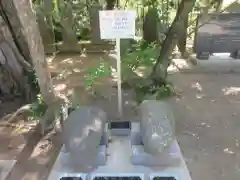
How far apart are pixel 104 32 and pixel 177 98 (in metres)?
1.58

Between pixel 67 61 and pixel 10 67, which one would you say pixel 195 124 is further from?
pixel 67 61

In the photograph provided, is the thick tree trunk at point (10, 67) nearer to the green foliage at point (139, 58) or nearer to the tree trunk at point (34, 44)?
the tree trunk at point (34, 44)

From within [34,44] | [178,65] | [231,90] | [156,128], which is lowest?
[231,90]

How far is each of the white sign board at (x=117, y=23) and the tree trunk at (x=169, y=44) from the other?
1.06 metres

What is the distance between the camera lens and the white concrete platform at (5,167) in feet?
→ 9.33

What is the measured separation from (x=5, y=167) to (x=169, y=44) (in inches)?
103

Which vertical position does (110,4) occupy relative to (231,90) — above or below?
above

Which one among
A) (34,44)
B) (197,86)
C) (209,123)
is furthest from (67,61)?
(209,123)

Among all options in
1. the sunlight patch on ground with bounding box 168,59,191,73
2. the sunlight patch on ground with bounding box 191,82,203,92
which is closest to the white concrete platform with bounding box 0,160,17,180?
the sunlight patch on ground with bounding box 191,82,203,92

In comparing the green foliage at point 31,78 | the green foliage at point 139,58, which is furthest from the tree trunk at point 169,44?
the green foliage at point 31,78

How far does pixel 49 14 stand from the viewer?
20.7ft

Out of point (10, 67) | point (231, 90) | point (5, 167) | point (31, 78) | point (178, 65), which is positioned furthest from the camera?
point (178, 65)

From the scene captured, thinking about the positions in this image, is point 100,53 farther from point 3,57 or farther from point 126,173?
point 126,173

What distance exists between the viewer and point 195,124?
3770 mm
